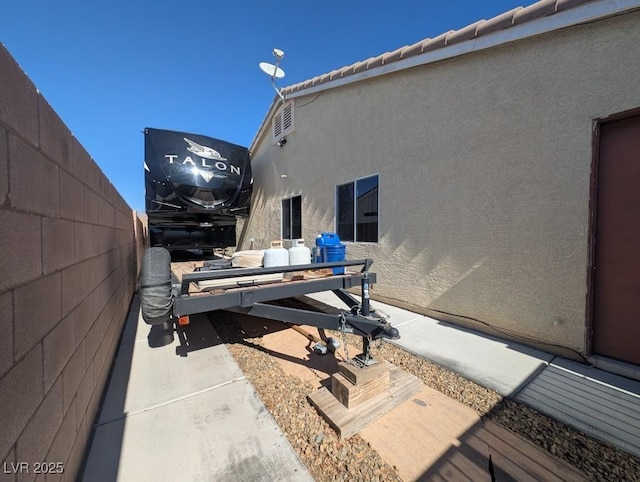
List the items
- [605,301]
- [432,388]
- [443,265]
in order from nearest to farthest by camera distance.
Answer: [432,388] < [605,301] < [443,265]

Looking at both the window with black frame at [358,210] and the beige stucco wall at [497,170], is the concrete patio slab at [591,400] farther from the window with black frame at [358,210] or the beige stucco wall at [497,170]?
the window with black frame at [358,210]

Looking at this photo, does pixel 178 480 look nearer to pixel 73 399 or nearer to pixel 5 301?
pixel 73 399

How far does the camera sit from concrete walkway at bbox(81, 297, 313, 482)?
1.62 metres

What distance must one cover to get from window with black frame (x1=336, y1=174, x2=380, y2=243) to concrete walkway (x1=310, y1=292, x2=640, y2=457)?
7.36 ft

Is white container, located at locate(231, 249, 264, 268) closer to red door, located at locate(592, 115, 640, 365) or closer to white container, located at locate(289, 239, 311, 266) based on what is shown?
white container, located at locate(289, 239, 311, 266)

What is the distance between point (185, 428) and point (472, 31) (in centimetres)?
549

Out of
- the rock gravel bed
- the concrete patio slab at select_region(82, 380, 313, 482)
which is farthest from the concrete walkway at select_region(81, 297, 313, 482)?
the rock gravel bed

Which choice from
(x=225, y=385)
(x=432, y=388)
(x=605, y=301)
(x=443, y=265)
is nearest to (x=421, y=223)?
(x=443, y=265)

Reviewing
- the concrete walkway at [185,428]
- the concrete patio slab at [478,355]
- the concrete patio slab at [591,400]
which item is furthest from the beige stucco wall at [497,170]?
the concrete walkway at [185,428]

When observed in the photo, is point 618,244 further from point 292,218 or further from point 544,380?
point 292,218

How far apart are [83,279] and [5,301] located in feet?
3.76

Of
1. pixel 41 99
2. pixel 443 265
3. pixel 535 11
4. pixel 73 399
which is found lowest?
pixel 73 399

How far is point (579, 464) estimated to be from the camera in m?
1.64

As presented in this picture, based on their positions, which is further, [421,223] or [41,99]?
[421,223]
